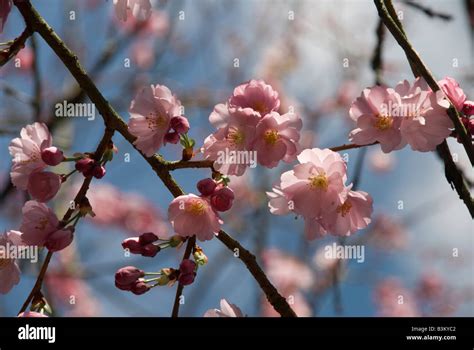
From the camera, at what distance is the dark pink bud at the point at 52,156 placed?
4.87 ft

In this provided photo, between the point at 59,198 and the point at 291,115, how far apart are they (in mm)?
2843

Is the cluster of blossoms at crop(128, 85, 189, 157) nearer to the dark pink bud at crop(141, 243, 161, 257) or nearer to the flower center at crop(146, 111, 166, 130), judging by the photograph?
the flower center at crop(146, 111, 166, 130)

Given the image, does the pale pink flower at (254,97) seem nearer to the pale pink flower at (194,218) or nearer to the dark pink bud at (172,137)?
the dark pink bud at (172,137)

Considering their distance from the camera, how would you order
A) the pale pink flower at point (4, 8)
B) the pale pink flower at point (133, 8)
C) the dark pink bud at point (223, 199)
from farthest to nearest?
the pale pink flower at point (133, 8)
the pale pink flower at point (4, 8)
the dark pink bud at point (223, 199)

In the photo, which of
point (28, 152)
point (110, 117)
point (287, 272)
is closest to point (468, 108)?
point (110, 117)

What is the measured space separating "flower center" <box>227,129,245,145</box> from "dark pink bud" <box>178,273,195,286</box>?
33 cm

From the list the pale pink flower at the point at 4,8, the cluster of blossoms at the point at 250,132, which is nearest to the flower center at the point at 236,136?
the cluster of blossoms at the point at 250,132

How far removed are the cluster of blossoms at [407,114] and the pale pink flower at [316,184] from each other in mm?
98

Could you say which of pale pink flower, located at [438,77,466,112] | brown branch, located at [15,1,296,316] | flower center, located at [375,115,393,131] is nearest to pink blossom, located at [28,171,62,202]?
brown branch, located at [15,1,296,316]

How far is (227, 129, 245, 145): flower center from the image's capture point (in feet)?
4.66

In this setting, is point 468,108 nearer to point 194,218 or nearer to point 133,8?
point 194,218
